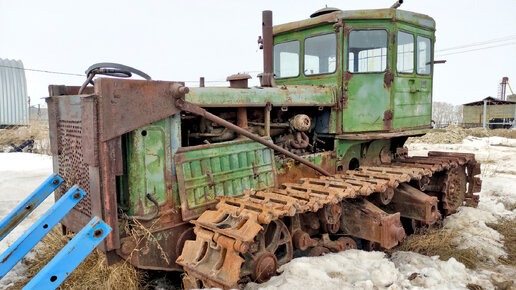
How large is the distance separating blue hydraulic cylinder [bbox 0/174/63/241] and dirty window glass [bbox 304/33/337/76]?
134 inches

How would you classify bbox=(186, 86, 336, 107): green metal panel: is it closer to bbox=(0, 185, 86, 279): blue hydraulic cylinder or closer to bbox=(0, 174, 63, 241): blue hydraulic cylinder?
bbox=(0, 185, 86, 279): blue hydraulic cylinder

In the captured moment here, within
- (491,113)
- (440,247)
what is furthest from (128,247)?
(491,113)

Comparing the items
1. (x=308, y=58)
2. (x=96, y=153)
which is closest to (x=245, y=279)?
(x=96, y=153)

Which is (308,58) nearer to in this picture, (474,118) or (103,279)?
(103,279)

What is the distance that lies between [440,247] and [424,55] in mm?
2833

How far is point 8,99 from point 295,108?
58.5 feet

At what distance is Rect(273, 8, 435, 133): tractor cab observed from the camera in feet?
16.8

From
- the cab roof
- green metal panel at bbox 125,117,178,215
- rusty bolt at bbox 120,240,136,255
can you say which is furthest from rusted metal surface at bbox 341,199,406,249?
the cab roof

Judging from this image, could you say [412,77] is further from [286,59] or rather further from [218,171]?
[218,171]

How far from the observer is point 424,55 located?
5.89 meters

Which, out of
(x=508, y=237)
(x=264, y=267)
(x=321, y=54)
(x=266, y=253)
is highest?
(x=321, y=54)

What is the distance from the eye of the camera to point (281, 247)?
388cm

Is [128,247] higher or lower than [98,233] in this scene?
lower

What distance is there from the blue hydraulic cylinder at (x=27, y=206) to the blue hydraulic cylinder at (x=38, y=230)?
1.39ft
